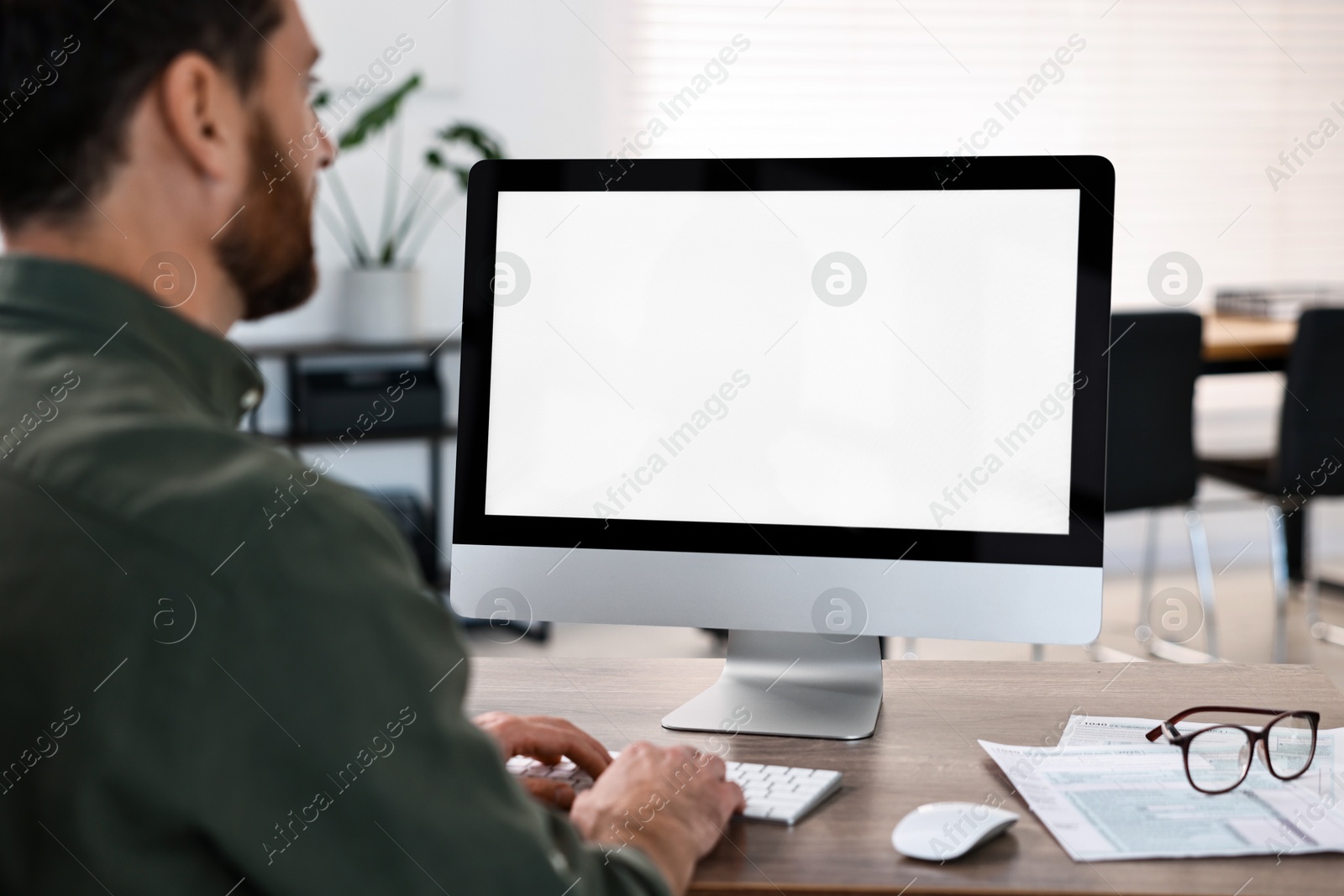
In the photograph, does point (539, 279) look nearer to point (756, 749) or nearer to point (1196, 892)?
point (756, 749)

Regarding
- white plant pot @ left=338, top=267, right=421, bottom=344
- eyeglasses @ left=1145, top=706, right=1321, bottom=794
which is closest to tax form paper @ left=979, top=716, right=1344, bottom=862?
eyeglasses @ left=1145, top=706, right=1321, bottom=794

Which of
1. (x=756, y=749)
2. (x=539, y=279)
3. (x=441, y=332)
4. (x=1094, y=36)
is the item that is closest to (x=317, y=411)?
(x=441, y=332)

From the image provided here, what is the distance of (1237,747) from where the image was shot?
39.8 inches

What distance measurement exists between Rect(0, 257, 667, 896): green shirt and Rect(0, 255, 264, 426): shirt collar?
53 millimetres

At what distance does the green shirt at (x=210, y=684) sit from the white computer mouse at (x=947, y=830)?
1.06ft

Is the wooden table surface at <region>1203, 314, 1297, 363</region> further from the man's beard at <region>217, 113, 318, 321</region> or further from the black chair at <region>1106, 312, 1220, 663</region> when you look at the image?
the man's beard at <region>217, 113, 318, 321</region>

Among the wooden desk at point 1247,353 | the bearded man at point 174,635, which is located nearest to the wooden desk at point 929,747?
the bearded man at point 174,635

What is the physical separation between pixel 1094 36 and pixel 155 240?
13.8ft

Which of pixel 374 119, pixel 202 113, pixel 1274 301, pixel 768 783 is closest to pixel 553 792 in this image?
A: pixel 768 783

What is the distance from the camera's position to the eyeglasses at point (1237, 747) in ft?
3.09

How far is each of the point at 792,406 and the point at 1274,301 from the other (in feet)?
10.6

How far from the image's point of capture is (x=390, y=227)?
3.74 metres

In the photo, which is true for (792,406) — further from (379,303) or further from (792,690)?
(379,303)

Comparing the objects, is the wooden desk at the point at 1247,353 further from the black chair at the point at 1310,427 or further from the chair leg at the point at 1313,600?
the chair leg at the point at 1313,600
